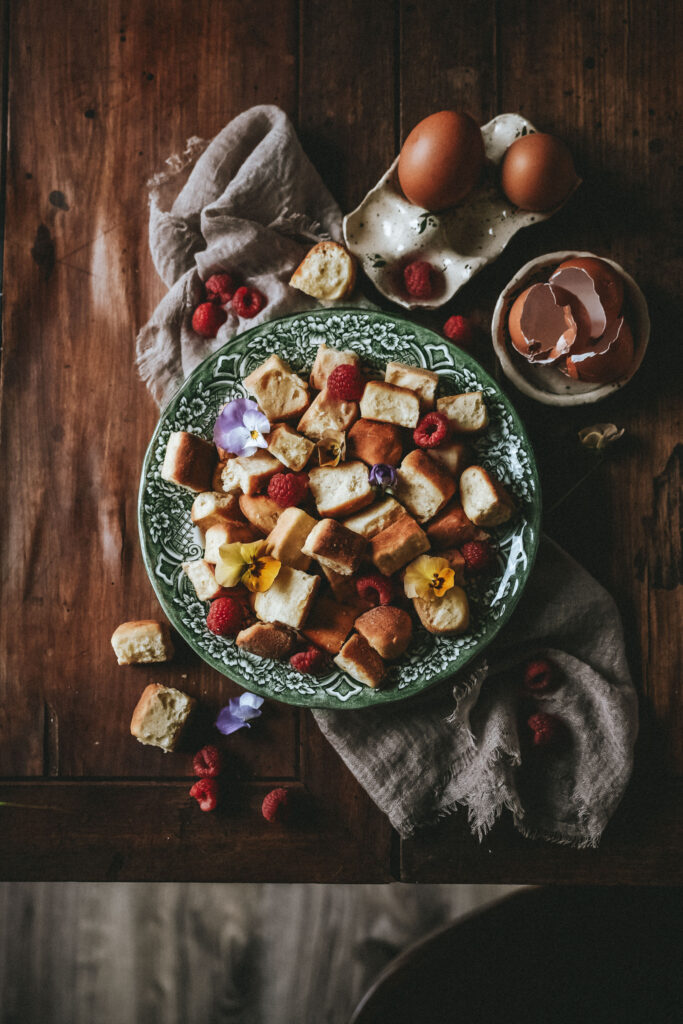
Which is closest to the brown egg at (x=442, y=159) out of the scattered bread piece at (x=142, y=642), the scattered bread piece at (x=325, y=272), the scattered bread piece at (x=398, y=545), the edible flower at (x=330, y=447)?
the scattered bread piece at (x=325, y=272)

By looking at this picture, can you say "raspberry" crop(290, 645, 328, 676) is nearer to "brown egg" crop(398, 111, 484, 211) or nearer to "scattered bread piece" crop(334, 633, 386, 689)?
"scattered bread piece" crop(334, 633, 386, 689)

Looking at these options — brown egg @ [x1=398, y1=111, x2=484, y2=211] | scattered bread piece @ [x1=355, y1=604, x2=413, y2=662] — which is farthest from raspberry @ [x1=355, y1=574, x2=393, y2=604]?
brown egg @ [x1=398, y1=111, x2=484, y2=211]

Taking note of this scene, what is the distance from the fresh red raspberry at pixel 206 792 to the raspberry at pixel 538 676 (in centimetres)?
54

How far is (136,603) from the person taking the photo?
1241 mm

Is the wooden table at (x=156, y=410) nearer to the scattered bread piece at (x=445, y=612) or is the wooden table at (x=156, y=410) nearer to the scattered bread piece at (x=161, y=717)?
the scattered bread piece at (x=161, y=717)

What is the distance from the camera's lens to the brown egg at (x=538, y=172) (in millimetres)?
1134

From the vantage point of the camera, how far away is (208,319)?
1211 millimetres

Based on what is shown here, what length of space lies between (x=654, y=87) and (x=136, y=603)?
1287 millimetres

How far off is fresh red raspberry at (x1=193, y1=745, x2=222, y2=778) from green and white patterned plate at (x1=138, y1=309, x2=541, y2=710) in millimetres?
183

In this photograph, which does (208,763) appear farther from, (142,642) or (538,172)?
(538,172)

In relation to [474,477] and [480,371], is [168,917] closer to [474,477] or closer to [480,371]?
[474,477]

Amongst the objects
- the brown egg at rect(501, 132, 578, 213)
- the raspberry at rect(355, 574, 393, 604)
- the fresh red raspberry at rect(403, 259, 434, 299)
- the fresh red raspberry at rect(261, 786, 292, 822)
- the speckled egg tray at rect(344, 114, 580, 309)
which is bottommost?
the fresh red raspberry at rect(261, 786, 292, 822)

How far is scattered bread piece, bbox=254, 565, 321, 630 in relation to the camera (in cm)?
106

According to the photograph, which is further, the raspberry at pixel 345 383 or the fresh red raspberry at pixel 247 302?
the fresh red raspberry at pixel 247 302
